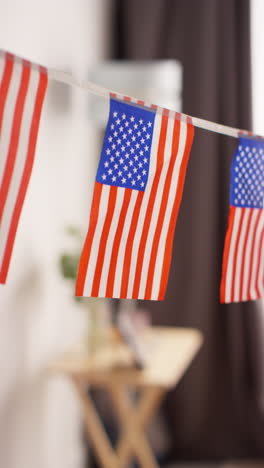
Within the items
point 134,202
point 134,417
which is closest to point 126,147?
point 134,202

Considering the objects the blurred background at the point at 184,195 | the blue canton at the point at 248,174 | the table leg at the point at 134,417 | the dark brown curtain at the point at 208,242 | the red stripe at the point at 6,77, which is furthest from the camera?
the dark brown curtain at the point at 208,242

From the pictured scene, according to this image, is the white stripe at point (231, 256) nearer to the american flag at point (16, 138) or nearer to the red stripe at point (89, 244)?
the red stripe at point (89, 244)

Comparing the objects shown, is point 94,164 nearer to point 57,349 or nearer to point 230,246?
point 57,349

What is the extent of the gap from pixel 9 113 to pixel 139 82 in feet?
4.75

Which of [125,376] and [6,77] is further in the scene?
[125,376]

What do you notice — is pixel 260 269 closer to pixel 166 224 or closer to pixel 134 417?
pixel 166 224

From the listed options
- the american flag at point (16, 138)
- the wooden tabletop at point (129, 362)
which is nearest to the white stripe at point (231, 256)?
the american flag at point (16, 138)

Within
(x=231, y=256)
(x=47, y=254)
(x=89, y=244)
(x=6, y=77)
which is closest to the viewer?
(x=6, y=77)

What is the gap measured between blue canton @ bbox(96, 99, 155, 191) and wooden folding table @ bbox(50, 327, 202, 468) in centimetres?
105

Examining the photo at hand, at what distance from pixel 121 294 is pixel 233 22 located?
2.26 meters

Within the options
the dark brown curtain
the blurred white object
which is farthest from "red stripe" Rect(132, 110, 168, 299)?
the dark brown curtain

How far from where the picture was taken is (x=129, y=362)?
7.64 ft

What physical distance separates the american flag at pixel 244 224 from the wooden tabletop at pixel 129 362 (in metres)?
0.74

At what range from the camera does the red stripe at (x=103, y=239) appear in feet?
Answer: 4.26
